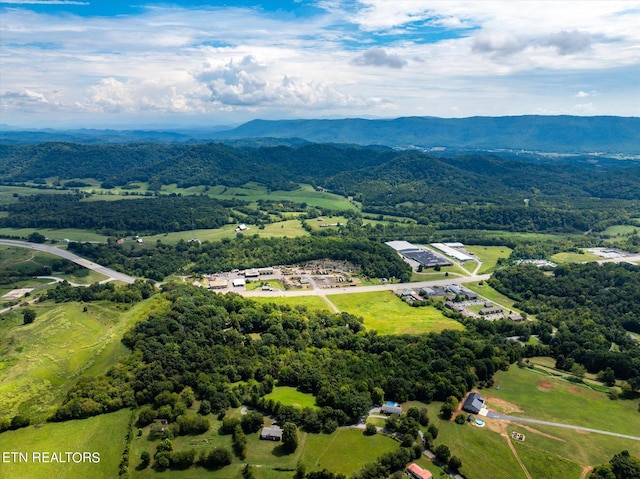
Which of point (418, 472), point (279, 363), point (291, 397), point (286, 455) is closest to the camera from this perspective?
point (418, 472)

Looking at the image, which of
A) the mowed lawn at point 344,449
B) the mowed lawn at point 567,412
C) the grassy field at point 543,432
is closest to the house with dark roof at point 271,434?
the mowed lawn at point 344,449

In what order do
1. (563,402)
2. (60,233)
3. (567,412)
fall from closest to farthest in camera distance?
(567,412) → (563,402) → (60,233)

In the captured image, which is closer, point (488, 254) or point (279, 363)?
point (279, 363)

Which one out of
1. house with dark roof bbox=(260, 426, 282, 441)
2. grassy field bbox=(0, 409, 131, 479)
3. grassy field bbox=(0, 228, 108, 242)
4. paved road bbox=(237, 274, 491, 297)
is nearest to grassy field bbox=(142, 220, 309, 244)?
grassy field bbox=(0, 228, 108, 242)

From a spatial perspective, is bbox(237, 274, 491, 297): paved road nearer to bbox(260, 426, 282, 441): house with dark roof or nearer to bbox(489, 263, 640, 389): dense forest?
bbox(489, 263, 640, 389): dense forest

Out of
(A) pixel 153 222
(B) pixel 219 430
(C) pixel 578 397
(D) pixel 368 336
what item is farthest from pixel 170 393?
(A) pixel 153 222

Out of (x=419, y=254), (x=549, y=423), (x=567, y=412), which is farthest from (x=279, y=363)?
(x=419, y=254)

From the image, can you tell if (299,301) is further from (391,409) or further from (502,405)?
(502,405)

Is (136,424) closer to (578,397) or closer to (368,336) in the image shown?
(368,336)
